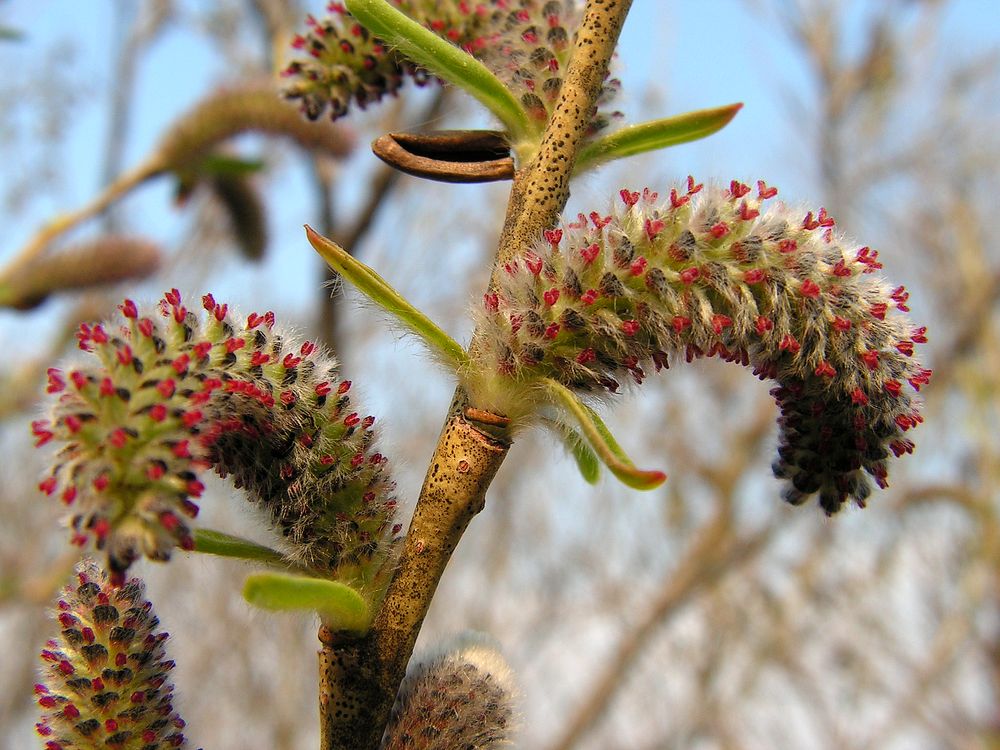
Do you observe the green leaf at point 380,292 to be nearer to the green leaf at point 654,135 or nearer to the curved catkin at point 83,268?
the green leaf at point 654,135

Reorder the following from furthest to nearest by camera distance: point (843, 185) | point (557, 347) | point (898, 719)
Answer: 1. point (843, 185)
2. point (898, 719)
3. point (557, 347)

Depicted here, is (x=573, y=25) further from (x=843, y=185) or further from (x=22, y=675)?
(x=843, y=185)

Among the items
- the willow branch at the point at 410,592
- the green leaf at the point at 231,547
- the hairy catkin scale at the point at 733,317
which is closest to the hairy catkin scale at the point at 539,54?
the hairy catkin scale at the point at 733,317

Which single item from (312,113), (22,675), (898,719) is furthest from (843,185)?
(312,113)

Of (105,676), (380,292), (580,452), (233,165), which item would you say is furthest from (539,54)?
(233,165)

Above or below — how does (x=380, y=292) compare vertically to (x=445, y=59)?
below

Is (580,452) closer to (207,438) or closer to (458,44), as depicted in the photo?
(207,438)
